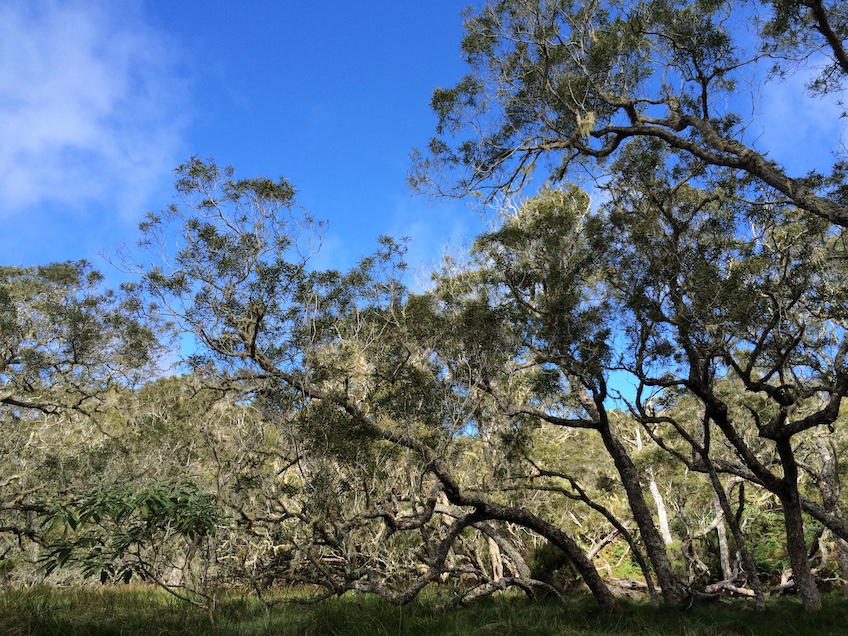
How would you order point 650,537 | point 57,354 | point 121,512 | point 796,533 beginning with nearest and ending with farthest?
point 121,512 < point 796,533 < point 650,537 < point 57,354

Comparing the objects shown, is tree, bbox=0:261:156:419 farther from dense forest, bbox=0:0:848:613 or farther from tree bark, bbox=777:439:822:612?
tree bark, bbox=777:439:822:612

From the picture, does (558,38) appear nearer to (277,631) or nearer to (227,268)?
(227,268)

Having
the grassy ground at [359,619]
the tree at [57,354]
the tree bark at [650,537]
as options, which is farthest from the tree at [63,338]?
the tree bark at [650,537]

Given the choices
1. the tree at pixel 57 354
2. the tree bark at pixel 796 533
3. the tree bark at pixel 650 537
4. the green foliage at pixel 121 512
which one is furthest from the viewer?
the tree at pixel 57 354

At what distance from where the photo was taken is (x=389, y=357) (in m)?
10.8

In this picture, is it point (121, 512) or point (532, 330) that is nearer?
point (121, 512)

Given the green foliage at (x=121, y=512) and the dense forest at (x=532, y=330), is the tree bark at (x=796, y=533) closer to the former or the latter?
the dense forest at (x=532, y=330)

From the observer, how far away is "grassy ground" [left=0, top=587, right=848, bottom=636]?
267 inches

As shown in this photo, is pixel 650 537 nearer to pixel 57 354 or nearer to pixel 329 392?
pixel 329 392

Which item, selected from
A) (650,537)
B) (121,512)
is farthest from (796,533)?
(121,512)

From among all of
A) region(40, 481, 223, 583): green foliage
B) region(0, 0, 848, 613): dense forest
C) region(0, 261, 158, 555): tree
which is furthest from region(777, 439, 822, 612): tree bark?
region(0, 261, 158, 555): tree

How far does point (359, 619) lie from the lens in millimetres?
7633

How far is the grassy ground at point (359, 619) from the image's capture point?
22.2 feet

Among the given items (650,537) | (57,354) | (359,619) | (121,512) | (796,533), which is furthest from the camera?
(57,354)
